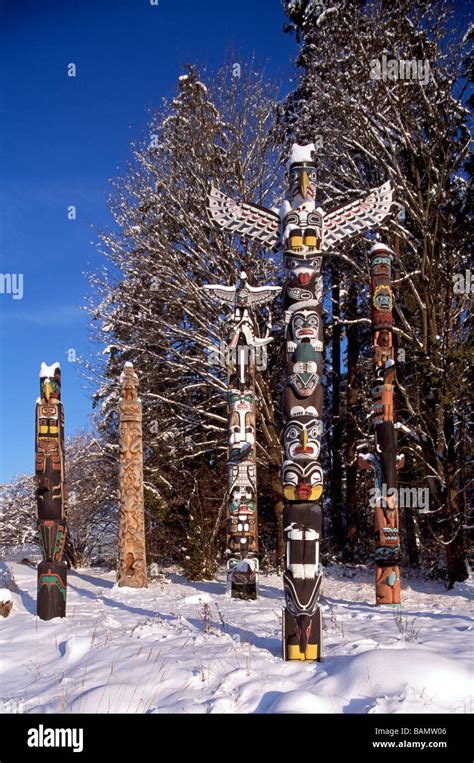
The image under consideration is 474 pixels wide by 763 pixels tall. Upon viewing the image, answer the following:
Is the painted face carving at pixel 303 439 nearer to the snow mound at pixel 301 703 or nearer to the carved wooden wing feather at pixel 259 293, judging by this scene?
the snow mound at pixel 301 703

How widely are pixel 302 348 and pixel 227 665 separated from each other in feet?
9.58

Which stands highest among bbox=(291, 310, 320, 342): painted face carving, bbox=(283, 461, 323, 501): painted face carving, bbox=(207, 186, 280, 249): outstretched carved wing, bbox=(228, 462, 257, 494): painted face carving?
bbox=(207, 186, 280, 249): outstretched carved wing

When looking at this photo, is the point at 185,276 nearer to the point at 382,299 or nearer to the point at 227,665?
the point at 382,299

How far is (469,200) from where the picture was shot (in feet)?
49.2

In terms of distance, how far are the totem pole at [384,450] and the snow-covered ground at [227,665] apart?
1.38 m

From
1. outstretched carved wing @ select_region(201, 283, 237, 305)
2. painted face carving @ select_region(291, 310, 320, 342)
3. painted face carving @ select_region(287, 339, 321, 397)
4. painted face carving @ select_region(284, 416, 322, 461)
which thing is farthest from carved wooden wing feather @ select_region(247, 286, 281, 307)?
painted face carving @ select_region(284, 416, 322, 461)

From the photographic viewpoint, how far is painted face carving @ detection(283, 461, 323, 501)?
5773mm

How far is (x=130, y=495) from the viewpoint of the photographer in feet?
44.8

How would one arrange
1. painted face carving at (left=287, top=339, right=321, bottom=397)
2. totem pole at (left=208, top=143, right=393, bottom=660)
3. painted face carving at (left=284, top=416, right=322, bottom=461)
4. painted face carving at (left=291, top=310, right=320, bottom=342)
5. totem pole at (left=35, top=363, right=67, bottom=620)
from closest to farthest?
totem pole at (left=208, top=143, right=393, bottom=660), painted face carving at (left=284, top=416, right=322, bottom=461), painted face carving at (left=287, top=339, right=321, bottom=397), painted face carving at (left=291, top=310, right=320, bottom=342), totem pole at (left=35, top=363, right=67, bottom=620)

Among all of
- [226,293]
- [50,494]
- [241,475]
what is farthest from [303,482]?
[226,293]

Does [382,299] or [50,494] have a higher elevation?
[382,299]

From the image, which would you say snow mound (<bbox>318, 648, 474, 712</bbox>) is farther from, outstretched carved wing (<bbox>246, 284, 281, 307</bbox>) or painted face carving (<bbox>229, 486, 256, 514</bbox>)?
outstretched carved wing (<bbox>246, 284, 281, 307</bbox>)

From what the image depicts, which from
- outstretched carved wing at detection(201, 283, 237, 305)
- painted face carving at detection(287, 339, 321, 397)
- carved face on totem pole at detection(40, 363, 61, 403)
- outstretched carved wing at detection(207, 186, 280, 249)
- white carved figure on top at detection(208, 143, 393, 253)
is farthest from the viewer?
outstretched carved wing at detection(201, 283, 237, 305)

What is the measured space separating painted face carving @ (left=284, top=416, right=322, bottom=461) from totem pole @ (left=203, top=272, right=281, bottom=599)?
6.29 meters
